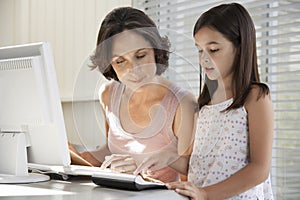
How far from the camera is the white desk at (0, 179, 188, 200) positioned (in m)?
1.17

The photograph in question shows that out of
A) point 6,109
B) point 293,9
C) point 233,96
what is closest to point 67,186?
point 6,109

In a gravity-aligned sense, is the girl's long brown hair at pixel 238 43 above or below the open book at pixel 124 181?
above

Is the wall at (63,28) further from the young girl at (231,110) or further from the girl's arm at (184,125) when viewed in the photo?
the girl's arm at (184,125)

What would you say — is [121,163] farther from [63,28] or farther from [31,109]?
[63,28]

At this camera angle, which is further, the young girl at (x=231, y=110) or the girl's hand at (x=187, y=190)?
the young girl at (x=231, y=110)

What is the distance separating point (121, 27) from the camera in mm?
1420

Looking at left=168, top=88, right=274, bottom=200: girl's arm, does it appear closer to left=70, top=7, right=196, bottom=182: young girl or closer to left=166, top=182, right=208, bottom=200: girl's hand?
left=166, top=182, right=208, bottom=200: girl's hand

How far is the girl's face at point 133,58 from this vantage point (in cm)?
136

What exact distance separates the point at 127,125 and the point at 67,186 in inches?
10.1

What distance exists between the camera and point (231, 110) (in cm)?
151

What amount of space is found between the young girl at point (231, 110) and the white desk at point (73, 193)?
288 mm

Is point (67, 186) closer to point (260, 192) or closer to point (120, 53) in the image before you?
point (120, 53)

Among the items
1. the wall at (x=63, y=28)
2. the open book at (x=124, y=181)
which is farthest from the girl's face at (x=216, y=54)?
the wall at (x=63, y=28)

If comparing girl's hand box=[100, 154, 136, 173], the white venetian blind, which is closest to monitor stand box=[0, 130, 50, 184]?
girl's hand box=[100, 154, 136, 173]
